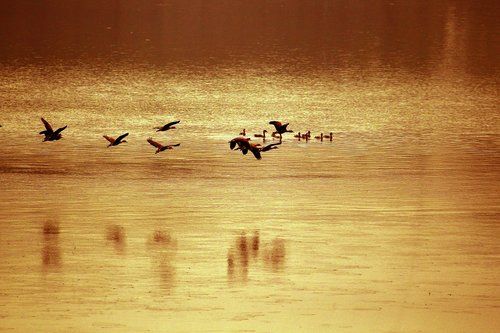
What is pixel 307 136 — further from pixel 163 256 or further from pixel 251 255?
pixel 163 256

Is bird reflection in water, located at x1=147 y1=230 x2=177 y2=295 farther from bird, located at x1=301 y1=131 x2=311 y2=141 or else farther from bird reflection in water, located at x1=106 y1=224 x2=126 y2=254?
bird, located at x1=301 y1=131 x2=311 y2=141

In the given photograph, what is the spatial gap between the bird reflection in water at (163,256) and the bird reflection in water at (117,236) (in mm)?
548

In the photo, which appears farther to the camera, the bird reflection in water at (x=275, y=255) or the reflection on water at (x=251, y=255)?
the bird reflection in water at (x=275, y=255)

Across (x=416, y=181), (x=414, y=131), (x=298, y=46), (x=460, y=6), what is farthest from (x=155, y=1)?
(x=416, y=181)

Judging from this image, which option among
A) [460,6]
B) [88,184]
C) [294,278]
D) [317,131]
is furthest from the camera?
[460,6]

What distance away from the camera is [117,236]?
101ft

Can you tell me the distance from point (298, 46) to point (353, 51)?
326cm

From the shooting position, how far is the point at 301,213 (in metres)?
32.9

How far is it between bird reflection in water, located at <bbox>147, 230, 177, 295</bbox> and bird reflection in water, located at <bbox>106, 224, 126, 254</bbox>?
55 cm

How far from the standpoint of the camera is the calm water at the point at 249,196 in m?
26.2

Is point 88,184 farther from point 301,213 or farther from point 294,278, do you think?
point 294,278

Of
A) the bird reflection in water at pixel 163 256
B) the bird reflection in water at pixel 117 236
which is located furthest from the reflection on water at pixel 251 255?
the bird reflection in water at pixel 117 236

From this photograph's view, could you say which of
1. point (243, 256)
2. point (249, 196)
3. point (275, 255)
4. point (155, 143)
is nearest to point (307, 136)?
point (249, 196)

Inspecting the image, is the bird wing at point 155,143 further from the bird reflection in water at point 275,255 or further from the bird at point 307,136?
the bird at point 307,136
